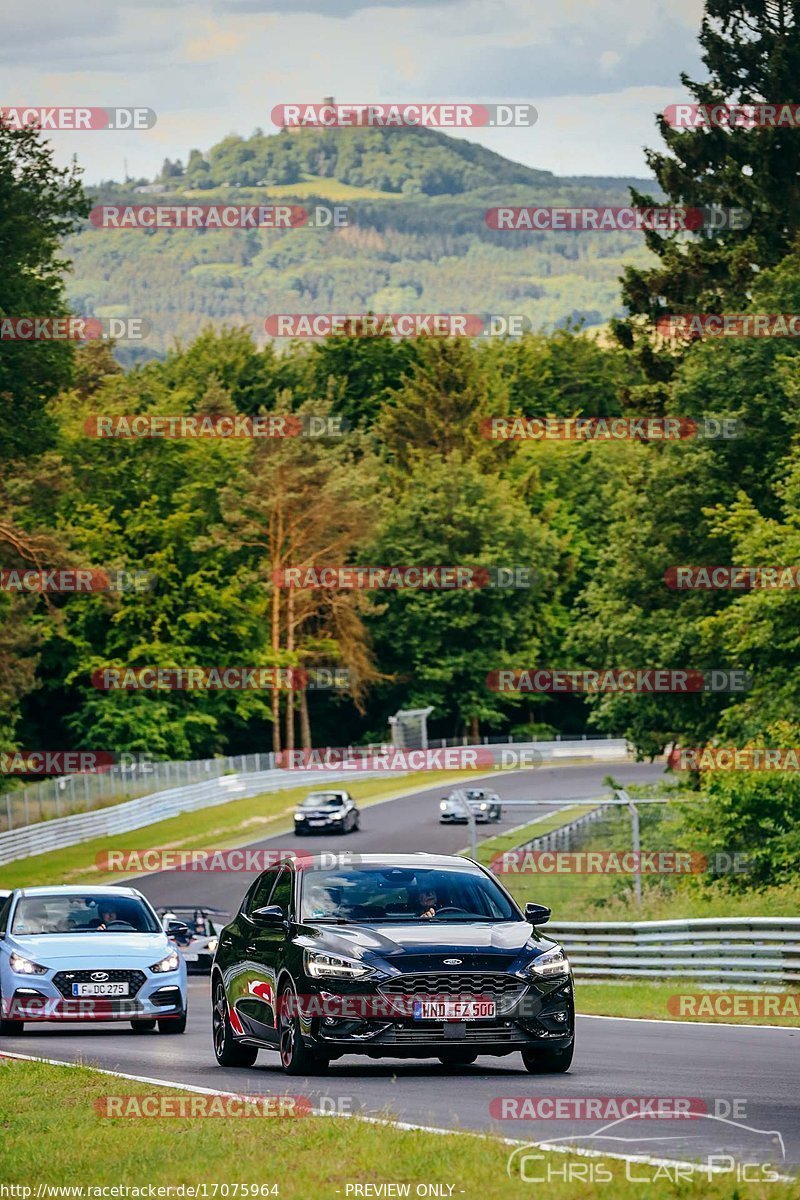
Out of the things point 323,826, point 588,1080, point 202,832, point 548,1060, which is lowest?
point 202,832

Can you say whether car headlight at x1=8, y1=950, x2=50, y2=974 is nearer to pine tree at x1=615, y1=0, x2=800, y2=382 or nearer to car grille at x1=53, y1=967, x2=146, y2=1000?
car grille at x1=53, y1=967, x2=146, y2=1000

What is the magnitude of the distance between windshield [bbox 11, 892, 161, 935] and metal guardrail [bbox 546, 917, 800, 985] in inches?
267

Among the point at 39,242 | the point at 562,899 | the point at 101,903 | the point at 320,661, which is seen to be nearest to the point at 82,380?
the point at 320,661

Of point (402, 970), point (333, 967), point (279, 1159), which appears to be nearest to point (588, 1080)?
point (402, 970)

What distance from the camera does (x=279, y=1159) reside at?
374 inches

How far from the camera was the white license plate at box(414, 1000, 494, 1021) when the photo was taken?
13469 mm

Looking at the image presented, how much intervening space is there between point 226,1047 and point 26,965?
4482 millimetres

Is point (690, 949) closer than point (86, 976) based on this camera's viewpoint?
No

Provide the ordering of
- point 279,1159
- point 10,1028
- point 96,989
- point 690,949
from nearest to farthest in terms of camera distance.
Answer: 1. point 279,1159
2. point 96,989
3. point 10,1028
4. point 690,949

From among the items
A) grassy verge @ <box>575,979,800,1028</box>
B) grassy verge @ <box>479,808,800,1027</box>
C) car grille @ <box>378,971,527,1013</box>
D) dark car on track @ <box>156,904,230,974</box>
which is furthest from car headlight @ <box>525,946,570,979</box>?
dark car on track @ <box>156,904,230,974</box>

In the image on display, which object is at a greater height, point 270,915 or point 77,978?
point 270,915

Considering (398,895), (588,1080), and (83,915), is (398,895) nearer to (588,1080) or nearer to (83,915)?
(588,1080)

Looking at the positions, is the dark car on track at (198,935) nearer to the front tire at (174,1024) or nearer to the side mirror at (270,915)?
the front tire at (174,1024)

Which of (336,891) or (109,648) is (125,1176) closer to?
(336,891)
